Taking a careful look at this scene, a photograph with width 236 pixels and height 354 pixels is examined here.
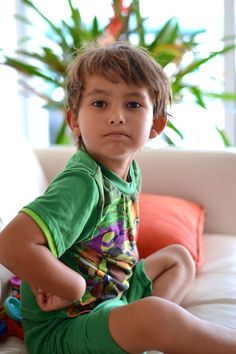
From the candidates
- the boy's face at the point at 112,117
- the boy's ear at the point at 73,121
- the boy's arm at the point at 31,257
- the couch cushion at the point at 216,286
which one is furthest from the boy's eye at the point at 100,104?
the couch cushion at the point at 216,286

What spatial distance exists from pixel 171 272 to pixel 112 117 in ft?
1.47

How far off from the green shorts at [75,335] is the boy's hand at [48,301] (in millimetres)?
45

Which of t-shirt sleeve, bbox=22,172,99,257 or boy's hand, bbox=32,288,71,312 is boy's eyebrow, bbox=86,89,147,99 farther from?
boy's hand, bbox=32,288,71,312

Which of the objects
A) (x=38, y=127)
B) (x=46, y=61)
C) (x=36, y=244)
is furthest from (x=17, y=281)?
(x=38, y=127)

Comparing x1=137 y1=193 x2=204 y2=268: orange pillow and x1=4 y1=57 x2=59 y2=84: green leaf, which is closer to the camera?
x1=137 y1=193 x2=204 y2=268: orange pillow

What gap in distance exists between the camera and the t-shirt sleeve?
0.84m

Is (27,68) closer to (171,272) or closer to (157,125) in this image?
(157,125)

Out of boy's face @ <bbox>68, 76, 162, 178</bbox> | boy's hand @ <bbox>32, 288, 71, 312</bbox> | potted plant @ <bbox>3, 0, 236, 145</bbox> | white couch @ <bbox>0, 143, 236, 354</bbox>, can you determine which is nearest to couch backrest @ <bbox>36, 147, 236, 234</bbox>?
white couch @ <bbox>0, 143, 236, 354</bbox>

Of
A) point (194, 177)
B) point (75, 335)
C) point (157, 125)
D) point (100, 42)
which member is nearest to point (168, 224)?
point (194, 177)

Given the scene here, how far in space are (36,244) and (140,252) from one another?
0.62 metres

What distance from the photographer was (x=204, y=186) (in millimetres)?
1667

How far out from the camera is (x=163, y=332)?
2.80 feet

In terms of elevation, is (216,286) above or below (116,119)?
below

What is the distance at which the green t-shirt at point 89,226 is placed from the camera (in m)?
0.86
